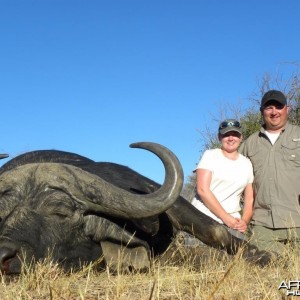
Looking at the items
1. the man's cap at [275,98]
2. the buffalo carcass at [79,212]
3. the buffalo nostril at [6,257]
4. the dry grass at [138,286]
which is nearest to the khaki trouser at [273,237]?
the buffalo carcass at [79,212]

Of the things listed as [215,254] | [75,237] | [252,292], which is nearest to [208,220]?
[215,254]

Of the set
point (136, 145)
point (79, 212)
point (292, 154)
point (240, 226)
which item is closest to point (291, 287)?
point (79, 212)

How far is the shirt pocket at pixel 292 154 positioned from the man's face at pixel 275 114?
9.6 inches

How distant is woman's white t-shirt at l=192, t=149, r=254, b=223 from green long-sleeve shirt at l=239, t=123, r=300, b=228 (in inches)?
7.9

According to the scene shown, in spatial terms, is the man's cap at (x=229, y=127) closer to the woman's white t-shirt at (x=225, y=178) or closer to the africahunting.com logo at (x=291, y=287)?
the woman's white t-shirt at (x=225, y=178)

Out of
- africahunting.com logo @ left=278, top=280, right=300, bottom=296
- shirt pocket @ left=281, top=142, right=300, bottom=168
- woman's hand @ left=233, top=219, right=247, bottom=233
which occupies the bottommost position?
africahunting.com logo @ left=278, top=280, right=300, bottom=296

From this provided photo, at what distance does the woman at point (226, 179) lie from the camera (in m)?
5.96

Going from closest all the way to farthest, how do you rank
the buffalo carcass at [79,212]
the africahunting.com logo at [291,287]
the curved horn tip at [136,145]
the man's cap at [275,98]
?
the africahunting.com logo at [291,287]
the buffalo carcass at [79,212]
the curved horn tip at [136,145]
the man's cap at [275,98]

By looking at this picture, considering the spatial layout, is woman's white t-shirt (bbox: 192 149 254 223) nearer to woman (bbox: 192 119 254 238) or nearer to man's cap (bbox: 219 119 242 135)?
woman (bbox: 192 119 254 238)

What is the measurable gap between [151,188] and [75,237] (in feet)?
4.00

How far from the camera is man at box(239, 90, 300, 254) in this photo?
6094mm

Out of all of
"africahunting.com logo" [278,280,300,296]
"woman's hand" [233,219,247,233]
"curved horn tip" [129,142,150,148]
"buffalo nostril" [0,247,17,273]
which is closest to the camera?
"africahunting.com logo" [278,280,300,296]

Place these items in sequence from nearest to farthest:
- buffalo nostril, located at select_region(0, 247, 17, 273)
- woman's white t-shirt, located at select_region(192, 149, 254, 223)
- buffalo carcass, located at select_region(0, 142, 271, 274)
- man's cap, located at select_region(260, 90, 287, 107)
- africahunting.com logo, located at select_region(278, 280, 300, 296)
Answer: africahunting.com logo, located at select_region(278, 280, 300, 296), buffalo nostril, located at select_region(0, 247, 17, 273), buffalo carcass, located at select_region(0, 142, 271, 274), woman's white t-shirt, located at select_region(192, 149, 254, 223), man's cap, located at select_region(260, 90, 287, 107)

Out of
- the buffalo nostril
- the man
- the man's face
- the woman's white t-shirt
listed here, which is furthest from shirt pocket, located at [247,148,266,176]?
the buffalo nostril
